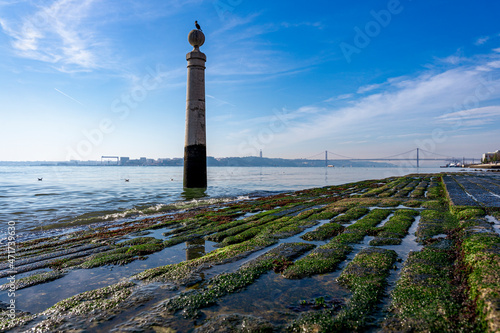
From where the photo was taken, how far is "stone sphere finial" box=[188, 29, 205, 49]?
28.7 metres

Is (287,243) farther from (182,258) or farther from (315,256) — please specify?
(182,258)

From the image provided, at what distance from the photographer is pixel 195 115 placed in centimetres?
2748

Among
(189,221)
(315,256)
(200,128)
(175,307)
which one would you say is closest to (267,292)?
(175,307)

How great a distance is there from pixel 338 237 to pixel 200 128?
2182 centimetres

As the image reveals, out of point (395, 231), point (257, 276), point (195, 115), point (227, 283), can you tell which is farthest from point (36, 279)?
point (195, 115)

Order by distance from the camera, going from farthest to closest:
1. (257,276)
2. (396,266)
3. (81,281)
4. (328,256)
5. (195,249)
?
1. (195,249)
2. (328,256)
3. (81,281)
4. (396,266)
5. (257,276)

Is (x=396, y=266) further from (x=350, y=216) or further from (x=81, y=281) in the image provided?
(x=81, y=281)

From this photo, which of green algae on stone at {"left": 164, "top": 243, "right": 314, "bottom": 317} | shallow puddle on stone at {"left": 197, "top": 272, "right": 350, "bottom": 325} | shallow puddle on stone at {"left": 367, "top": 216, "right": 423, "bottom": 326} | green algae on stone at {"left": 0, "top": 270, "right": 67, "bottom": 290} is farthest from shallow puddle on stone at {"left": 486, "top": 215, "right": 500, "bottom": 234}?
green algae on stone at {"left": 0, "top": 270, "right": 67, "bottom": 290}

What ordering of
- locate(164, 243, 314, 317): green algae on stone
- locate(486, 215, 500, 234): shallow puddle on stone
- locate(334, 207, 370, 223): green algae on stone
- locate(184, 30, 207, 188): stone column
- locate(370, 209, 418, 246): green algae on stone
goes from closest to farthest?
locate(164, 243, 314, 317): green algae on stone
locate(370, 209, 418, 246): green algae on stone
locate(486, 215, 500, 234): shallow puddle on stone
locate(334, 207, 370, 223): green algae on stone
locate(184, 30, 207, 188): stone column

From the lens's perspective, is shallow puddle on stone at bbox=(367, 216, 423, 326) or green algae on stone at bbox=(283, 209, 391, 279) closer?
shallow puddle on stone at bbox=(367, 216, 423, 326)

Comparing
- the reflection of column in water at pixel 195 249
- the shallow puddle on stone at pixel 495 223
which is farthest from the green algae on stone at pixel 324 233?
the shallow puddle on stone at pixel 495 223

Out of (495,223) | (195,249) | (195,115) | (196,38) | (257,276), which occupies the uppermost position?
(196,38)

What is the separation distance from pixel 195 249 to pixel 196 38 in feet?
85.7

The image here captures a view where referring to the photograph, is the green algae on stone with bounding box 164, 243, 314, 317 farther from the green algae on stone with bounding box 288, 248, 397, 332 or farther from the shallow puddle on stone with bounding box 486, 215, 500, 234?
the shallow puddle on stone with bounding box 486, 215, 500, 234
